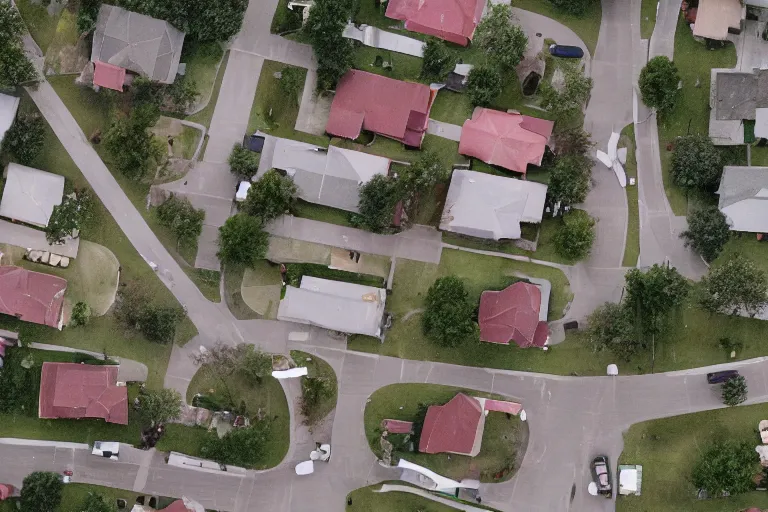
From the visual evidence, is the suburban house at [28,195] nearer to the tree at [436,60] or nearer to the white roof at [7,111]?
the white roof at [7,111]

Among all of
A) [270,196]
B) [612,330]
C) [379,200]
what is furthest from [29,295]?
[612,330]

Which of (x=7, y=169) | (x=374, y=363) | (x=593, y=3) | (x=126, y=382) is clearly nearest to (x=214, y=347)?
(x=126, y=382)

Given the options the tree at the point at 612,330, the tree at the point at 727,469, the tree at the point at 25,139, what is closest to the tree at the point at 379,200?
the tree at the point at 612,330

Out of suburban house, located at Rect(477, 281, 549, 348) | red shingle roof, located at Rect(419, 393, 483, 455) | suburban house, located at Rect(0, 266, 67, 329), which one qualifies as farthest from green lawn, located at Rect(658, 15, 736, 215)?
suburban house, located at Rect(0, 266, 67, 329)

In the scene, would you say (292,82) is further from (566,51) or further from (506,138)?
(566,51)

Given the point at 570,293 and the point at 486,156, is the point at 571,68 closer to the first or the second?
the point at 486,156

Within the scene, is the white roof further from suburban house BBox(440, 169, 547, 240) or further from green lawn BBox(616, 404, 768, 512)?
green lawn BBox(616, 404, 768, 512)
